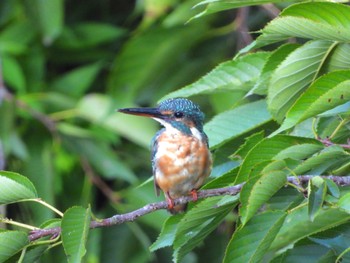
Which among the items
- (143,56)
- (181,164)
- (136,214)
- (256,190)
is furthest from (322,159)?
(143,56)

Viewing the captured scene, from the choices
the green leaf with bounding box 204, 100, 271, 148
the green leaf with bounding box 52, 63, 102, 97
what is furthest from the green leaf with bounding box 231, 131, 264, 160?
the green leaf with bounding box 52, 63, 102, 97

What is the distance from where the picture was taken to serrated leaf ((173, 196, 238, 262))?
93.4 inches

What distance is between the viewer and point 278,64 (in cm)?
263

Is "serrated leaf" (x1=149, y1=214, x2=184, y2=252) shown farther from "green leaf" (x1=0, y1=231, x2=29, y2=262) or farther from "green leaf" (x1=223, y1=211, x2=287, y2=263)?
"green leaf" (x1=0, y1=231, x2=29, y2=262)

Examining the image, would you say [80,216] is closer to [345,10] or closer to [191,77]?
[345,10]

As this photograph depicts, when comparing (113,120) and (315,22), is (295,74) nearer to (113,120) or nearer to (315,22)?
(315,22)

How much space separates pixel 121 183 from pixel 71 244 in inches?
140

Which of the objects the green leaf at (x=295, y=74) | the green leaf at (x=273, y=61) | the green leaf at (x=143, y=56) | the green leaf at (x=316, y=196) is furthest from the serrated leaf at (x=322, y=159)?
the green leaf at (x=143, y=56)

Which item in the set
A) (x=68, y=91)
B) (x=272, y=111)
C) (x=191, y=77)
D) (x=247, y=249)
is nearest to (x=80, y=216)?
(x=247, y=249)

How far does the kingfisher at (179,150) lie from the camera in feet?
10.5

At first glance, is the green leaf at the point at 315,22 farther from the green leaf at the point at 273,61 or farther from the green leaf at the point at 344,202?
the green leaf at the point at 344,202

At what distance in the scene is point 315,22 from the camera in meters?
2.29

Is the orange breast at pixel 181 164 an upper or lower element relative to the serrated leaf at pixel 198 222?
lower

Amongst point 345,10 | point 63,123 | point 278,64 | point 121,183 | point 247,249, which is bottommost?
point 121,183
